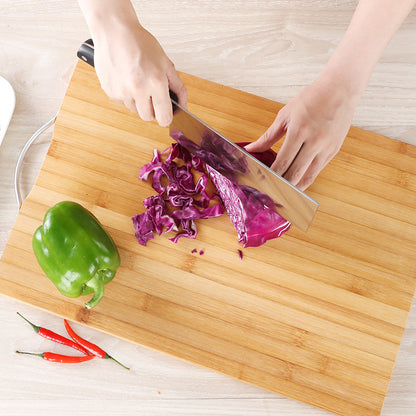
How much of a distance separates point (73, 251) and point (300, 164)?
857 mm

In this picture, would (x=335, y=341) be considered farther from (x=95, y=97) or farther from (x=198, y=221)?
(x=95, y=97)

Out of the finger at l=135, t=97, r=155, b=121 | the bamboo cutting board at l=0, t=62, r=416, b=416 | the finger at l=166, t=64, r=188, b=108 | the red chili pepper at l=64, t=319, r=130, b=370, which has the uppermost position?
the finger at l=166, t=64, r=188, b=108

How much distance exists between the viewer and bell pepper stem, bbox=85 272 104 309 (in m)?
1.66

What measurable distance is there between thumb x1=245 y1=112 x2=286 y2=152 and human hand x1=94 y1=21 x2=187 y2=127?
356 mm

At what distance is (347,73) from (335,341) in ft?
3.14

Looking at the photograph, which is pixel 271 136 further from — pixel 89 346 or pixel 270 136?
pixel 89 346

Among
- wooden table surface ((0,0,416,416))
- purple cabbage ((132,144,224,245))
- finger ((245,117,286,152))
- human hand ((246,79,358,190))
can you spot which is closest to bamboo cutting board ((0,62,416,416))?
purple cabbage ((132,144,224,245))

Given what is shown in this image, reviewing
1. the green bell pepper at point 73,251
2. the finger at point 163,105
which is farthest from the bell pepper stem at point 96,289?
the finger at point 163,105

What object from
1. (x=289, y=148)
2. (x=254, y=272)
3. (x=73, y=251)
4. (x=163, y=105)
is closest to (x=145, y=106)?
(x=163, y=105)

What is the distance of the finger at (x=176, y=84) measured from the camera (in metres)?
1.38

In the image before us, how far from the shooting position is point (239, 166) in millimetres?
1542

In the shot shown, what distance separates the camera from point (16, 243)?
178cm

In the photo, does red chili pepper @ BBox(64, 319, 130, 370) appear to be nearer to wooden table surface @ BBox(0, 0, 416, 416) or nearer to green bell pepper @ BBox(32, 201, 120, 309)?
wooden table surface @ BBox(0, 0, 416, 416)

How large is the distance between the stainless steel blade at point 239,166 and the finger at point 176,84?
34 millimetres
